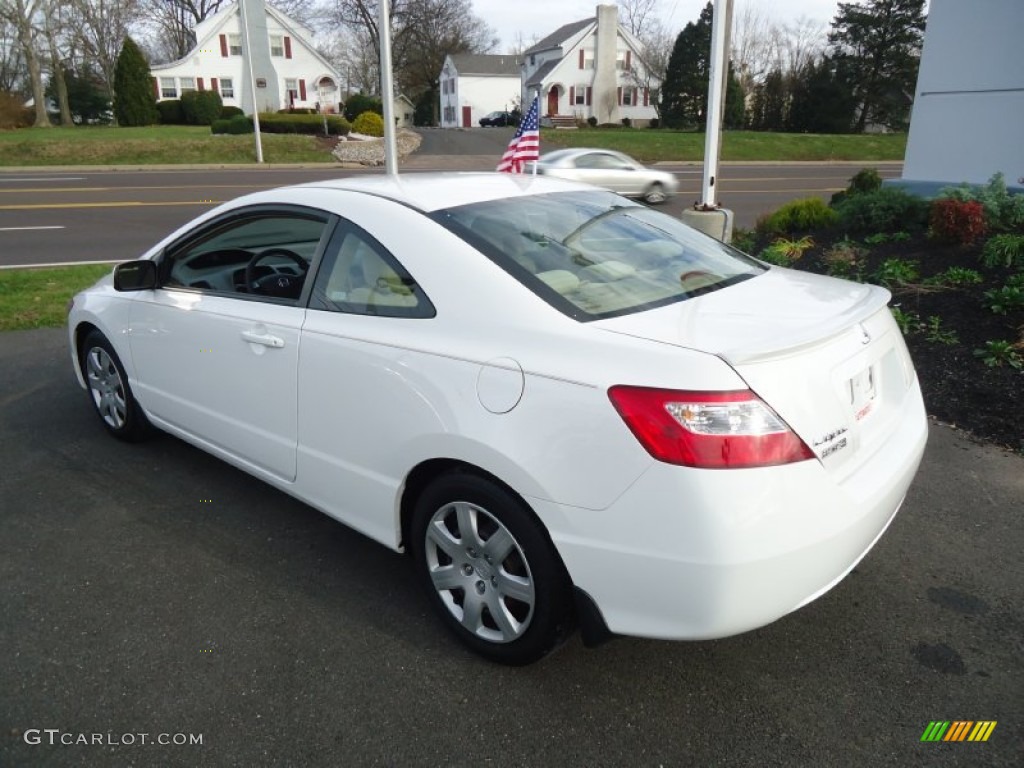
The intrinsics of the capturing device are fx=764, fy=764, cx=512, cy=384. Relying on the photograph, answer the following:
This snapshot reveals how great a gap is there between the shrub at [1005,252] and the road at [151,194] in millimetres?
9369

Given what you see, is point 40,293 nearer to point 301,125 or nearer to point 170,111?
point 301,125

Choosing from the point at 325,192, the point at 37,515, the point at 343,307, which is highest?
the point at 325,192

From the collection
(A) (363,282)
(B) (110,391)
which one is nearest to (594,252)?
(A) (363,282)

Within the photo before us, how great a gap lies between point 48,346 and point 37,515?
11.3 ft

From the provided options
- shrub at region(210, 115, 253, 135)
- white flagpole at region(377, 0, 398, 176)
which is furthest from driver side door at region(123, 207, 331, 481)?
shrub at region(210, 115, 253, 135)

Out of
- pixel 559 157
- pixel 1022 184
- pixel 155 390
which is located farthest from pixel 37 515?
pixel 559 157

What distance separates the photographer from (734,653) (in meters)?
2.71

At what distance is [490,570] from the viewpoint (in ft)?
8.33

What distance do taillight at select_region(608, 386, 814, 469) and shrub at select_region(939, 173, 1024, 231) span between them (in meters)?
6.16

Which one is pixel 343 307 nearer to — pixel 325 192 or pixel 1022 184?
pixel 325 192

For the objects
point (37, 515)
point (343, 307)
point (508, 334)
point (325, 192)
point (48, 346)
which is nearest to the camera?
point (508, 334)

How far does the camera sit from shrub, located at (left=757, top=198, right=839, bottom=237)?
28.8 feet

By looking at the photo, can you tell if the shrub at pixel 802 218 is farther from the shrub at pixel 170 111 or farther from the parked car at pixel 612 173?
the shrub at pixel 170 111

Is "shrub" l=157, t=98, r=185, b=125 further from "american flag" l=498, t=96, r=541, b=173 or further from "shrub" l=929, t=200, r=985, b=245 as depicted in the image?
"shrub" l=929, t=200, r=985, b=245
